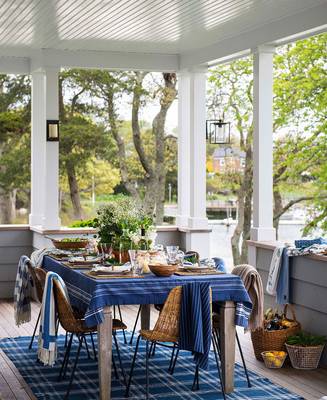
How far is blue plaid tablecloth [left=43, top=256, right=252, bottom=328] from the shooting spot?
555 centimetres

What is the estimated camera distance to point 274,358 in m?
6.74

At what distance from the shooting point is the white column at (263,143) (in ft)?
26.6

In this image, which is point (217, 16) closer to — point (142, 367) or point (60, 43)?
point (60, 43)

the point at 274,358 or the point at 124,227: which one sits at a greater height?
the point at 124,227

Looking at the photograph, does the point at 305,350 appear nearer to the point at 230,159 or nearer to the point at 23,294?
the point at 23,294

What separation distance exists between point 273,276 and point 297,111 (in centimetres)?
666

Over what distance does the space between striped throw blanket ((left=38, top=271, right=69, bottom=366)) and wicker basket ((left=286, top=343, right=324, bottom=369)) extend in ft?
6.55

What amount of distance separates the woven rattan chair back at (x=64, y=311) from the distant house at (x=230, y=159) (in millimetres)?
9912

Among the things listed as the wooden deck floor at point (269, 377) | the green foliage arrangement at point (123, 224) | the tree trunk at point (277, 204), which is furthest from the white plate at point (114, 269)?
the tree trunk at point (277, 204)

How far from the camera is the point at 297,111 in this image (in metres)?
13.6

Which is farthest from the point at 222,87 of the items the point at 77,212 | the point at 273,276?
the point at 273,276

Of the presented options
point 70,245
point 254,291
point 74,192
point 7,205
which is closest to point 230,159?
point 74,192

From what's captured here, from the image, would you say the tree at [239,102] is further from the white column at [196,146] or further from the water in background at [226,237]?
the white column at [196,146]

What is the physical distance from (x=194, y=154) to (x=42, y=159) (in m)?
1.91
